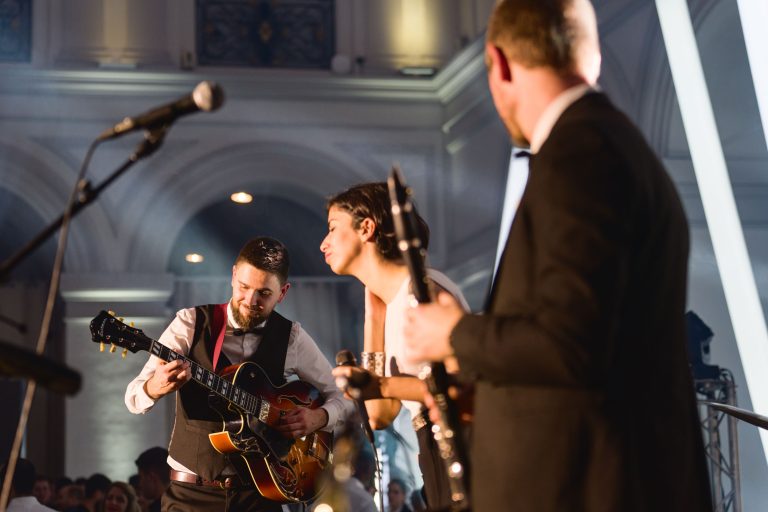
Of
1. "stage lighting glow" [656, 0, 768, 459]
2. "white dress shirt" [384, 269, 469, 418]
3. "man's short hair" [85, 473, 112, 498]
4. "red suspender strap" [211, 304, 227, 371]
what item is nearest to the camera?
"white dress shirt" [384, 269, 469, 418]

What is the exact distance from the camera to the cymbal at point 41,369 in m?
2.01

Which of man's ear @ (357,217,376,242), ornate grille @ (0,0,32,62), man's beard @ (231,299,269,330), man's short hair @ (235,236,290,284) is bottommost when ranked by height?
man's beard @ (231,299,269,330)

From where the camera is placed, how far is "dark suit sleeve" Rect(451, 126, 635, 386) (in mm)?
1892

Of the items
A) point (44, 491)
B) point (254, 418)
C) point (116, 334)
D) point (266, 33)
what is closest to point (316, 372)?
point (254, 418)

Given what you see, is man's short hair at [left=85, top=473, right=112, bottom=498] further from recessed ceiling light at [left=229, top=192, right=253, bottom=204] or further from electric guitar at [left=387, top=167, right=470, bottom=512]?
electric guitar at [left=387, top=167, right=470, bottom=512]

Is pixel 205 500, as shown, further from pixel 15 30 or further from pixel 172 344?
pixel 15 30

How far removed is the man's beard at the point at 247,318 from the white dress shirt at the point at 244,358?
2cm

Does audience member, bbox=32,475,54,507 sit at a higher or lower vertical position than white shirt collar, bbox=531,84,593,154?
lower

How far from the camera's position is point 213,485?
4613mm

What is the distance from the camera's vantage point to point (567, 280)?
1.89 meters

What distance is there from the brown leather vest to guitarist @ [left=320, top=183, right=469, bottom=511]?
3.52ft

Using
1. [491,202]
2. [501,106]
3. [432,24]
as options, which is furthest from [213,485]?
[432,24]

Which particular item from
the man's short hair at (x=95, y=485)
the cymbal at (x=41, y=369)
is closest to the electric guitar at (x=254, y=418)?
the cymbal at (x=41, y=369)

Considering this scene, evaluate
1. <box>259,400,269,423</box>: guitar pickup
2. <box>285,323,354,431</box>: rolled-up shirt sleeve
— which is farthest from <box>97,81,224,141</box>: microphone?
<box>285,323,354,431</box>: rolled-up shirt sleeve
